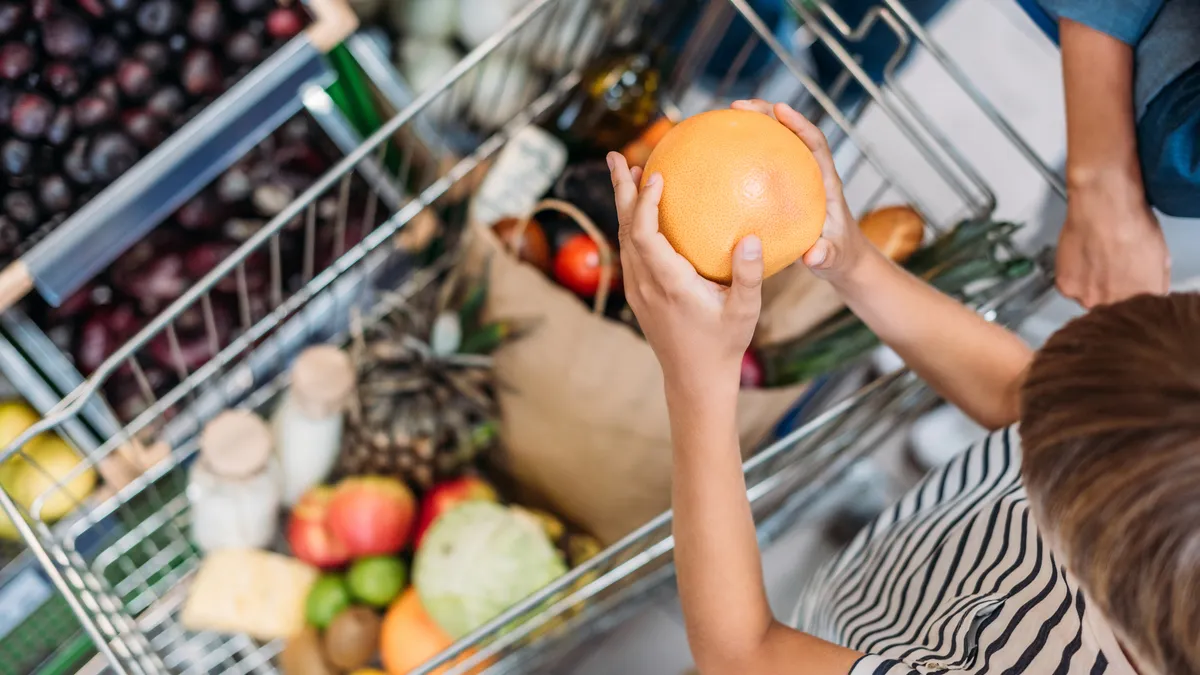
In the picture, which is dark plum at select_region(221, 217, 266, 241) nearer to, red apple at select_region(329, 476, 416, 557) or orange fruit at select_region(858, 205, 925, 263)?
red apple at select_region(329, 476, 416, 557)

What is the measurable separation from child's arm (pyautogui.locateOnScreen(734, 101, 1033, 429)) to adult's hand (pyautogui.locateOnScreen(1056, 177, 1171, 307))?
13cm

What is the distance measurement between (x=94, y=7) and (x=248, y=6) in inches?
7.4

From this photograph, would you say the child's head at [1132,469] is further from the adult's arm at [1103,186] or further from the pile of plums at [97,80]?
the pile of plums at [97,80]

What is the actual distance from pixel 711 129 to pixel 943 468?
0.44 meters

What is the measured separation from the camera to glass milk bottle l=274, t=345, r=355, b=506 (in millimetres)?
971

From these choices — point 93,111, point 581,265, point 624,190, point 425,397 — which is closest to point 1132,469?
point 624,190

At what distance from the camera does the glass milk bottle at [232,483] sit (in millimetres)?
958

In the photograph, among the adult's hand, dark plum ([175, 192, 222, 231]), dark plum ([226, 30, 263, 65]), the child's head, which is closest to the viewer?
the child's head

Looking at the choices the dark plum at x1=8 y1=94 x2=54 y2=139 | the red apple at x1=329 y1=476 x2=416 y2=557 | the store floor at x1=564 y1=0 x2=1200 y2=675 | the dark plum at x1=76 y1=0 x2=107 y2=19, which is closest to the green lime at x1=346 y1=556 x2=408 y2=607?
the red apple at x1=329 y1=476 x2=416 y2=557

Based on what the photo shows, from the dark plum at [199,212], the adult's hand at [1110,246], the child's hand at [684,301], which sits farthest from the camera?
the dark plum at [199,212]

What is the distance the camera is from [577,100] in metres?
1.08

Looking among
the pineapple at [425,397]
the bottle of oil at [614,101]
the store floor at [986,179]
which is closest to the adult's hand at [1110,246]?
the store floor at [986,179]

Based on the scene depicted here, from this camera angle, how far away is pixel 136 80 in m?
1.02

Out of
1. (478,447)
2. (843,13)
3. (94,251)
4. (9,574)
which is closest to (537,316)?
(478,447)
